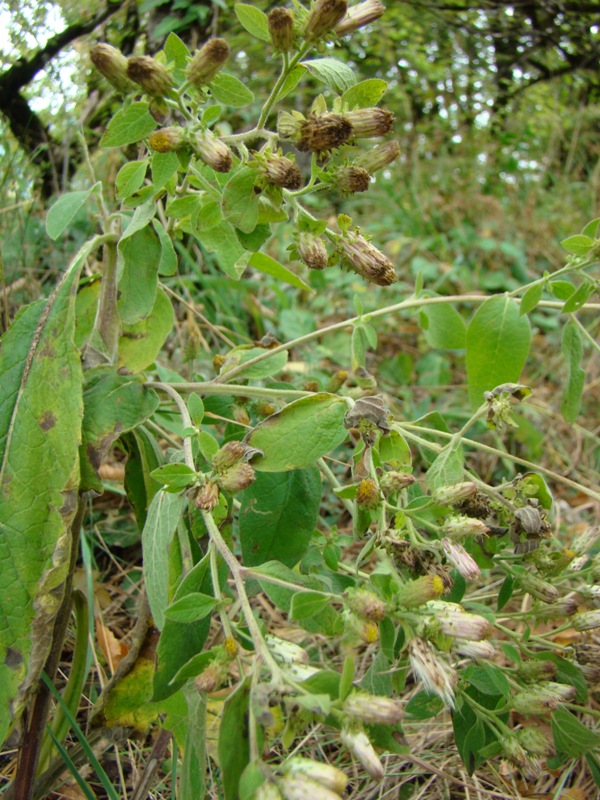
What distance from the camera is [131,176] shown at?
4.26ft

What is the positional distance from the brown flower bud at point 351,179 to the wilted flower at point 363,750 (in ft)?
2.62

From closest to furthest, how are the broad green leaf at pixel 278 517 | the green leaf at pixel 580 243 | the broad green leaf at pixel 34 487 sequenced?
1. the broad green leaf at pixel 34 487
2. the broad green leaf at pixel 278 517
3. the green leaf at pixel 580 243

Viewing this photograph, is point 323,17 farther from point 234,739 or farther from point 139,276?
point 234,739

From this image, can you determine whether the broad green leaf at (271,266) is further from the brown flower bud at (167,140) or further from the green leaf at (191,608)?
the green leaf at (191,608)

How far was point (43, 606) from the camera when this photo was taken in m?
1.16

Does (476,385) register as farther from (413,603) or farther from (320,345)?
(320,345)

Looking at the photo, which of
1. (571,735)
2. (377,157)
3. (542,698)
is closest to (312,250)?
(377,157)

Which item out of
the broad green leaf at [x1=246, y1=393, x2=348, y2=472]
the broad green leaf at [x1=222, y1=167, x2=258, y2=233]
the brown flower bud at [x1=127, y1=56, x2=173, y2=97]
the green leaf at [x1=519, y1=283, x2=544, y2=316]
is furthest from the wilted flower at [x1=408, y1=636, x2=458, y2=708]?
Answer: the brown flower bud at [x1=127, y1=56, x2=173, y2=97]

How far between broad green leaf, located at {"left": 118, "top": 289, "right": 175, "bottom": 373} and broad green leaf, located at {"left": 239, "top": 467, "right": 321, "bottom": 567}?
1.30ft

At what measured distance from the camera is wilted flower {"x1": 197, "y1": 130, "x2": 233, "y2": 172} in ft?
3.61

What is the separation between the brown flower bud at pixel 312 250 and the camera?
118 centimetres

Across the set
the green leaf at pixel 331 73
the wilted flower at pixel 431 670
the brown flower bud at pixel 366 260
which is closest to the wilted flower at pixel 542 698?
the wilted flower at pixel 431 670

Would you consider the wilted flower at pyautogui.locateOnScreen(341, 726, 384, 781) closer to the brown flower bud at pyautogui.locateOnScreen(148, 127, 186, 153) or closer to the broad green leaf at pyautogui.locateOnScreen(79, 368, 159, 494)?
the broad green leaf at pyautogui.locateOnScreen(79, 368, 159, 494)

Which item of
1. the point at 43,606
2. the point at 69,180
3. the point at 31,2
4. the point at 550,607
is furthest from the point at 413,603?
the point at 69,180
